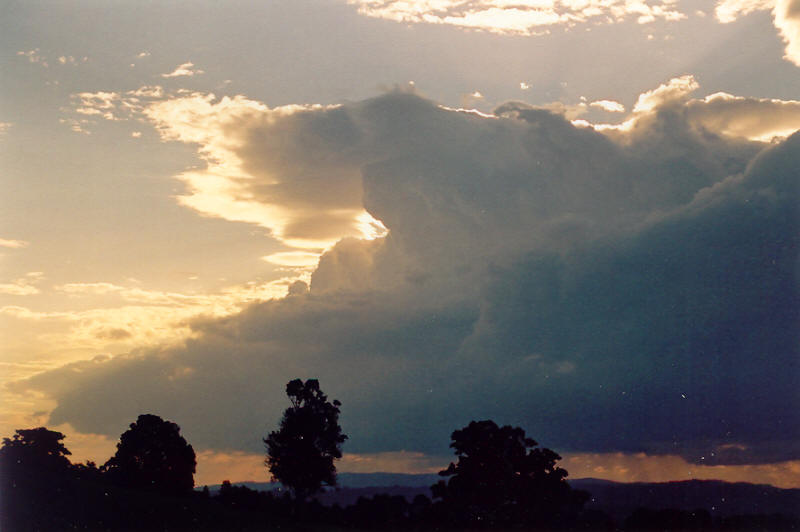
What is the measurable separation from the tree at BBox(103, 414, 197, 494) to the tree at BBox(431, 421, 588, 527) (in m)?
37.5

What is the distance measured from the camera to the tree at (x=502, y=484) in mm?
112375

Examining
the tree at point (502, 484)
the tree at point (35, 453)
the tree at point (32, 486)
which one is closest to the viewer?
the tree at point (32, 486)

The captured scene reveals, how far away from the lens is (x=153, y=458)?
122 meters

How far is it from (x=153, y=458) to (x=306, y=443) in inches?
893

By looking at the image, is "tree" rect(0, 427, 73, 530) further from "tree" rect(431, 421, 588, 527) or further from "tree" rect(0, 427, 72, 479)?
"tree" rect(431, 421, 588, 527)

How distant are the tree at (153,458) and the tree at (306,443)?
13.1 m

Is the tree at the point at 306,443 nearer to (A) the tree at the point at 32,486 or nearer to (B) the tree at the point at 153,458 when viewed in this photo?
(B) the tree at the point at 153,458

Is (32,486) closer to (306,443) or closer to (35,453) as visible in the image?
(35,453)

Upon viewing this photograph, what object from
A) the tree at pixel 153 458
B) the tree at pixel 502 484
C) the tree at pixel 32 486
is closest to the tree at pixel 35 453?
the tree at pixel 32 486

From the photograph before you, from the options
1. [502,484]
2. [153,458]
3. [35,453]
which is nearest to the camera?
[35,453]

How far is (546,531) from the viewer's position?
10956cm

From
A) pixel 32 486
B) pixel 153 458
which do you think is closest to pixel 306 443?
pixel 153 458

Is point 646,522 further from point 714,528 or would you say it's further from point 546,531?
point 546,531

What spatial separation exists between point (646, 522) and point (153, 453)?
7373 cm
